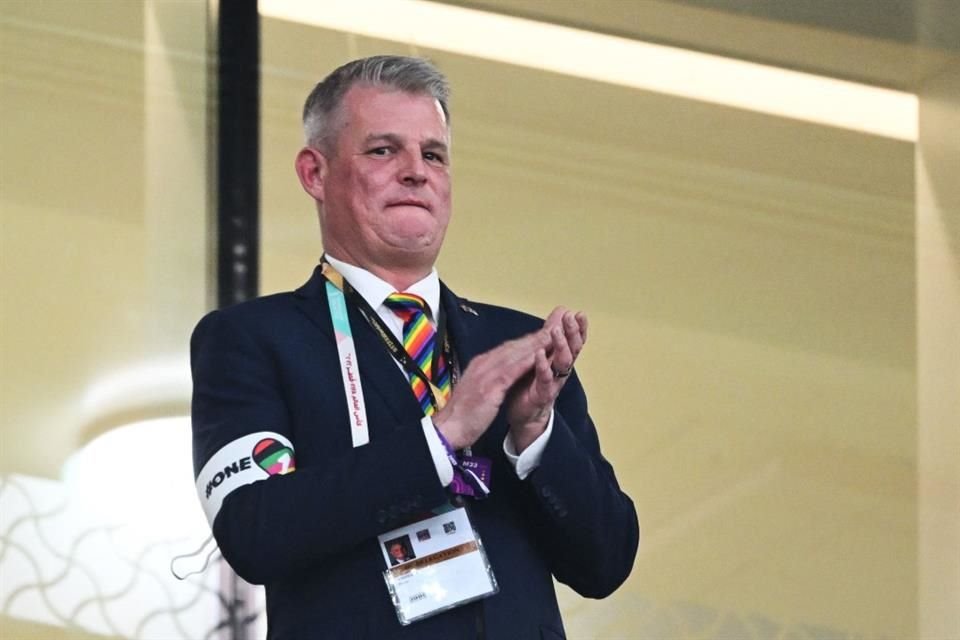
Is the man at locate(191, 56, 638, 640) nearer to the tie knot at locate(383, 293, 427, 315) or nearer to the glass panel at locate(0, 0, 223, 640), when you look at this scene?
the tie knot at locate(383, 293, 427, 315)

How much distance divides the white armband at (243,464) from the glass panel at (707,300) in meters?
2.01

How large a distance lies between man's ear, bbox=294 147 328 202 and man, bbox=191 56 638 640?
6 centimetres

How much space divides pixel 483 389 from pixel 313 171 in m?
0.64

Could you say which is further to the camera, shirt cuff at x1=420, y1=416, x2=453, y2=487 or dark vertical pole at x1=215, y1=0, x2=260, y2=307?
dark vertical pole at x1=215, y1=0, x2=260, y2=307

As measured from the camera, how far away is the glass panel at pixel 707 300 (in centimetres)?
457

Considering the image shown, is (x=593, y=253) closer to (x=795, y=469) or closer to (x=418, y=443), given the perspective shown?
(x=795, y=469)

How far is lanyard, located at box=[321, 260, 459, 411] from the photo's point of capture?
2525 mm

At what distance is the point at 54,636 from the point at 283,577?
178 cm

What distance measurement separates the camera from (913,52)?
520cm

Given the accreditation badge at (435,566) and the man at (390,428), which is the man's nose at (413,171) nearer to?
the man at (390,428)

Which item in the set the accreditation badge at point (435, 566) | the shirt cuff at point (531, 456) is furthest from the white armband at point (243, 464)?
the shirt cuff at point (531, 456)

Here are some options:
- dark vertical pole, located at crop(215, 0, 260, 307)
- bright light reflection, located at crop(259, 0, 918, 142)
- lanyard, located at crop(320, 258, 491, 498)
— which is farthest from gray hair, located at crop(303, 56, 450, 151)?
bright light reflection, located at crop(259, 0, 918, 142)

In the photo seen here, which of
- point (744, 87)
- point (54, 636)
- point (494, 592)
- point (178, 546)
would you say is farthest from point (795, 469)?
point (494, 592)

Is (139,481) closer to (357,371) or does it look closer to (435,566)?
(357,371)
